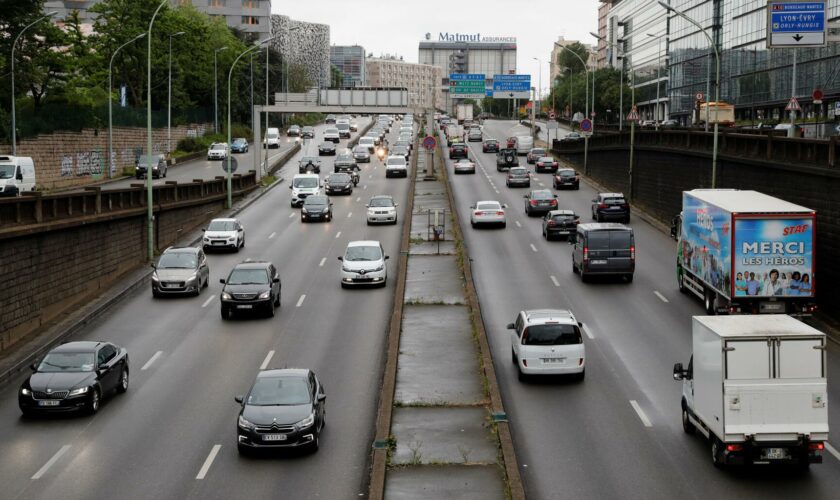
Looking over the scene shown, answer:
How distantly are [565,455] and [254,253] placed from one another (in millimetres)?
29663

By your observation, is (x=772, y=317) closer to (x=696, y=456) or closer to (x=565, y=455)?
(x=696, y=456)

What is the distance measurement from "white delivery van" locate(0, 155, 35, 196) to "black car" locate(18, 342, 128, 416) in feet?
88.2

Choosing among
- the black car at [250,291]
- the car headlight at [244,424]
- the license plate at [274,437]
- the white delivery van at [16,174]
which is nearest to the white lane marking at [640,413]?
the license plate at [274,437]

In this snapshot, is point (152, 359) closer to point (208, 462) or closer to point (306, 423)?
point (208, 462)

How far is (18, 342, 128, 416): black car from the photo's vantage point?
23.1 meters

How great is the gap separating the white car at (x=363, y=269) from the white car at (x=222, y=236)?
9.74 meters

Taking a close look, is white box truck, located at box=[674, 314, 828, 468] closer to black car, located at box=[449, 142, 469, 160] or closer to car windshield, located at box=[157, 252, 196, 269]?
car windshield, located at box=[157, 252, 196, 269]

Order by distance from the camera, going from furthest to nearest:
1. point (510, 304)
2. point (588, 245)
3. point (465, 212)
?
point (465, 212) < point (588, 245) < point (510, 304)

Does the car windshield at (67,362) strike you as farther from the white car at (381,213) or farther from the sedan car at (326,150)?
the sedan car at (326,150)

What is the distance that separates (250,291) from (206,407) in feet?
33.9

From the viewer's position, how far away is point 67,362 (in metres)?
24.1

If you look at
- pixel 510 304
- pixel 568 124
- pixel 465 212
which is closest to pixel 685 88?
pixel 568 124

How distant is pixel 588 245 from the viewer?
38.2 meters

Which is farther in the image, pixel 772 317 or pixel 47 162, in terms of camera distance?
pixel 47 162
